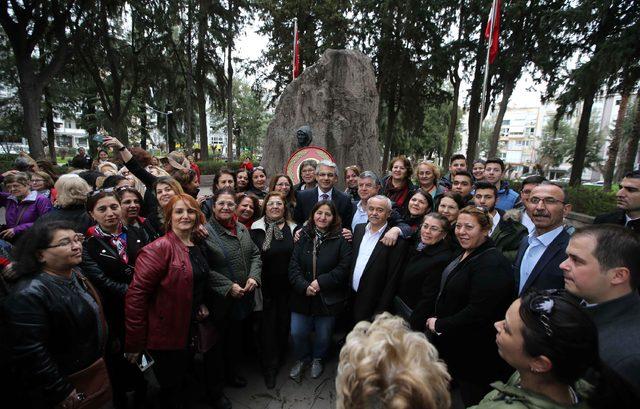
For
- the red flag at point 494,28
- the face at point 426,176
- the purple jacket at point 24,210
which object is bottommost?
the purple jacket at point 24,210

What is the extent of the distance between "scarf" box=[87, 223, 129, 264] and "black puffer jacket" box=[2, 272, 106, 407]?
2.15ft

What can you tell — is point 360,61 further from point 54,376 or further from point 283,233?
point 54,376

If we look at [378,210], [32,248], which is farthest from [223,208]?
[378,210]

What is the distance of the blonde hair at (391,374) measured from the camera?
108cm

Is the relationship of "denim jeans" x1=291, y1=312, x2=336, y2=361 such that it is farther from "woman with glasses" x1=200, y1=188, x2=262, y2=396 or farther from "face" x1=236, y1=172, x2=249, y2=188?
"face" x1=236, y1=172, x2=249, y2=188

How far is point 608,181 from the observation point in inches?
639

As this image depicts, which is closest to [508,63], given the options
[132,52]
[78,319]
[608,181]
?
[608,181]

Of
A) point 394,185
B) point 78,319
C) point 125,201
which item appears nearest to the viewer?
point 78,319

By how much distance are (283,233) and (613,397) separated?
9.65 ft

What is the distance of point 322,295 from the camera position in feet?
11.6

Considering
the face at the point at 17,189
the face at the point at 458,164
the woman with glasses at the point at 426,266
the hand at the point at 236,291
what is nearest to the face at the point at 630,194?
the woman with glasses at the point at 426,266

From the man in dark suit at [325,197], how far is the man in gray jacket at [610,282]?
9.50ft

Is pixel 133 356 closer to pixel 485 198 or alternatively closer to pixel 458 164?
pixel 485 198

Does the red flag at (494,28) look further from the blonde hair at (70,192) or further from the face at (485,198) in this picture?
the blonde hair at (70,192)
